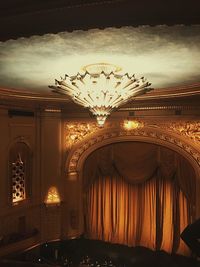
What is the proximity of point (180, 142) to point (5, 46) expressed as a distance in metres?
5.32

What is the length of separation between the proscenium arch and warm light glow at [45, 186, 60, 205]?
568mm

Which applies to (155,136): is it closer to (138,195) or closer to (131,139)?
(131,139)

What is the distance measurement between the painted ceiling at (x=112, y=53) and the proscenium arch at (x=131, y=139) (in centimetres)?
269

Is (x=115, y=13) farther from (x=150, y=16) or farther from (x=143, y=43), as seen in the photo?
(x=143, y=43)

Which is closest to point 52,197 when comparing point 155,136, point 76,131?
point 76,131

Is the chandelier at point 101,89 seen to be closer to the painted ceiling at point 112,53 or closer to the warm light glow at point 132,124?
the painted ceiling at point 112,53

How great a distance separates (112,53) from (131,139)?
15.5 feet

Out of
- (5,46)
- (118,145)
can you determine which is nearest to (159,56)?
(5,46)

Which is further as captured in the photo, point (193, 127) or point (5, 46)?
point (193, 127)

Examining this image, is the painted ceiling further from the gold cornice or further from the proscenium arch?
the proscenium arch

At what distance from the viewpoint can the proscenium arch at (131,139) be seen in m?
7.75

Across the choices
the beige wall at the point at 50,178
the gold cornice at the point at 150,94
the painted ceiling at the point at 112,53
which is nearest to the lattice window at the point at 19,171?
the beige wall at the point at 50,178

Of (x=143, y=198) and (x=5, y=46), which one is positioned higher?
(x=5, y=46)

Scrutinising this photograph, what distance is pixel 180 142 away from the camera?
308 inches
